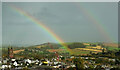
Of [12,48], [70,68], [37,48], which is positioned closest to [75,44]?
[37,48]

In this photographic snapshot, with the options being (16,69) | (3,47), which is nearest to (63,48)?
(3,47)

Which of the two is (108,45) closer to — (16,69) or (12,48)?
(12,48)

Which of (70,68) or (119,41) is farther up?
(119,41)

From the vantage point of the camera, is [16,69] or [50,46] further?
[50,46]

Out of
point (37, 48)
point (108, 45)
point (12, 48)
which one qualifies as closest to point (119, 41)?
point (108, 45)

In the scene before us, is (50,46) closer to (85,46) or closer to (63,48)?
(63,48)

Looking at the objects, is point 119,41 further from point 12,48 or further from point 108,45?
point 12,48

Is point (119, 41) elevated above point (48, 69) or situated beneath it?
elevated above
